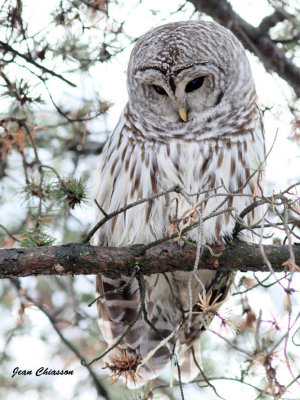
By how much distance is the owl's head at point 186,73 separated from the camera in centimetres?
Result: 303

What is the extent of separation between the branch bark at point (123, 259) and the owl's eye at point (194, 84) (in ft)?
2.87

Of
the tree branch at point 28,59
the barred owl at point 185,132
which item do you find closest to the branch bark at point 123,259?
the barred owl at point 185,132

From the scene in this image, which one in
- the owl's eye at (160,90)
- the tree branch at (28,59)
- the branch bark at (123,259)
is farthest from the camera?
the owl's eye at (160,90)

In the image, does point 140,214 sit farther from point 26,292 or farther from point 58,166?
point 58,166

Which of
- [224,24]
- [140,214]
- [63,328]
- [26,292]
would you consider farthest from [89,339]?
[224,24]

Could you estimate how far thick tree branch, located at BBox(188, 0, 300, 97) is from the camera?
3.53 metres

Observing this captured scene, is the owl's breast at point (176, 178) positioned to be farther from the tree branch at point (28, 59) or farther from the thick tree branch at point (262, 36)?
Answer: the thick tree branch at point (262, 36)

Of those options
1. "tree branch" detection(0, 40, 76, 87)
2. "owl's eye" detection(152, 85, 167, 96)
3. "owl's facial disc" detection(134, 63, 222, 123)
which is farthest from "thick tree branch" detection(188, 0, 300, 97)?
"tree branch" detection(0, 40, 76, 87)

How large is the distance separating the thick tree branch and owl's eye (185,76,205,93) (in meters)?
0.57

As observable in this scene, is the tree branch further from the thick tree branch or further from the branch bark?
the thick tree branch

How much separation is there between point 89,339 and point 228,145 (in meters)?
1.63

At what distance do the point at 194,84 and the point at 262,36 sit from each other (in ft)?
2.53

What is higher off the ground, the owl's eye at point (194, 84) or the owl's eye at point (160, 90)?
the owl's eye at point (194, 84)

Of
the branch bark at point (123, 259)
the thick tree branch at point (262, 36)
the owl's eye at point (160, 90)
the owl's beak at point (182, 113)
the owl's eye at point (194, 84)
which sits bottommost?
the branch bark at point (123, 259)
